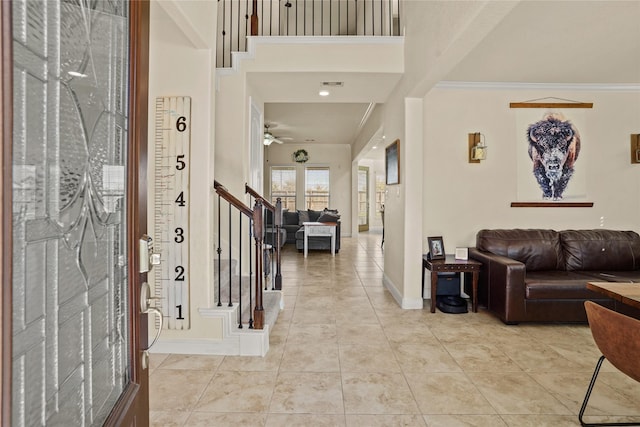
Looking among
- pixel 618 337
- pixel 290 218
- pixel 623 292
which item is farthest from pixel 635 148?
pixel 290 218

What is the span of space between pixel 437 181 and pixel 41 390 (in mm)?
4285

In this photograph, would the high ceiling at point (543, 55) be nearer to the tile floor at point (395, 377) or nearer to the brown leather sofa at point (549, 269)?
the brown leather sofa at point (549, 269)

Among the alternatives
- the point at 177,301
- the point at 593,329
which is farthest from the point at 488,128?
the point at 177,301

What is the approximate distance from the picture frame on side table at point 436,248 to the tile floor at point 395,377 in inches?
26.4

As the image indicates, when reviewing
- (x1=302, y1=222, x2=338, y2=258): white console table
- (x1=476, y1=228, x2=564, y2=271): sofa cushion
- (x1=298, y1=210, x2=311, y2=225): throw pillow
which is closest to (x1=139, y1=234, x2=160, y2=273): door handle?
(x1=476, y1=228, x2=564, y2=271): sofa cushion

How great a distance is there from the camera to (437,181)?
435cm

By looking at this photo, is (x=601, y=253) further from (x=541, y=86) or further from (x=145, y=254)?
(x=145, y=254)

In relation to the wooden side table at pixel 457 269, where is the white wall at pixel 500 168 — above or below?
above

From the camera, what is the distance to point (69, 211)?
27.1 inches

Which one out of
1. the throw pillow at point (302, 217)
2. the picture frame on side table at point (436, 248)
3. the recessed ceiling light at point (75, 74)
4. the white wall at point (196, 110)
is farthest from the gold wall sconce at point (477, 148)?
the throw pillow at point (302, 217)

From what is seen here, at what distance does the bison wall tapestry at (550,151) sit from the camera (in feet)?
14.3

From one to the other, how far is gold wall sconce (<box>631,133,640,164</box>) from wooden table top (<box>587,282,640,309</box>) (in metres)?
3.00

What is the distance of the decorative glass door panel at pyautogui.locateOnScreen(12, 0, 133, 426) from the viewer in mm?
551

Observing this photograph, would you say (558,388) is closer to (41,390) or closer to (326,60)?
(41,390)
